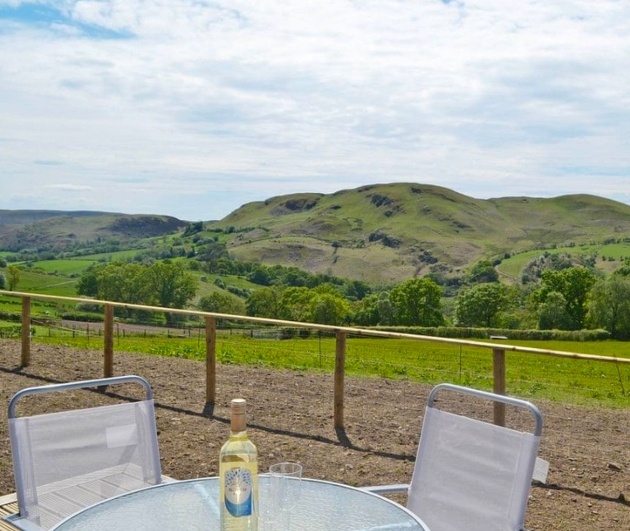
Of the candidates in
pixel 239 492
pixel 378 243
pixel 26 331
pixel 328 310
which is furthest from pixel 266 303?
pixel 378 243

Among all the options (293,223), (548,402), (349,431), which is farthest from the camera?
(293,223)

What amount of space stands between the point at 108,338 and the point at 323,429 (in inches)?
118

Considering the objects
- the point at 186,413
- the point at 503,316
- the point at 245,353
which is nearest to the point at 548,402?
the point at 186,413

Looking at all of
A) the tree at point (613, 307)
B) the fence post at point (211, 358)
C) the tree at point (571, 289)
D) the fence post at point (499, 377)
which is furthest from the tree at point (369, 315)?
the fence post at point (499, 377)

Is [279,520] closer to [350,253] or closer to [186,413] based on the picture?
[186,413]

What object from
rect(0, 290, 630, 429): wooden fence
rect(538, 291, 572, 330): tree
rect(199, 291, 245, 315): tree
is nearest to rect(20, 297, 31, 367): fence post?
rect(0, 290, 630, 429): wooden fence

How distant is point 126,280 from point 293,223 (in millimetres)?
138624

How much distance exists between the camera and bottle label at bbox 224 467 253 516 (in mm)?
1829

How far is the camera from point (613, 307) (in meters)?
52.8

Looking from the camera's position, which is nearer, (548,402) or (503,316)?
(548,402)

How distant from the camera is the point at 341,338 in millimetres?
6266

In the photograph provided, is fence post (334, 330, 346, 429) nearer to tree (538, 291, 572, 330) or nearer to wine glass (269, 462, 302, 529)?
wine glass (269, 462, 302, 529)

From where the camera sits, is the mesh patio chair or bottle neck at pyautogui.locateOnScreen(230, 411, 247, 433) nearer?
bottle neck at pyautogui.locateOnScreen(230, 411, 247, 433)

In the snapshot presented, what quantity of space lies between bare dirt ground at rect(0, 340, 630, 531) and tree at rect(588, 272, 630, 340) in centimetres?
4835
